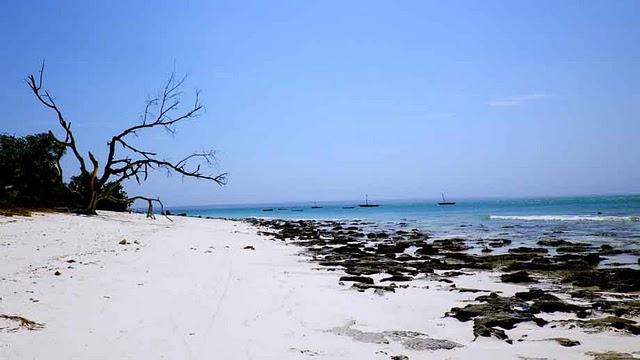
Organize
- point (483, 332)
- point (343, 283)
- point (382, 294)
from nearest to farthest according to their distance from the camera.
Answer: point (483, 332), point (382, 294), point (343, 283)

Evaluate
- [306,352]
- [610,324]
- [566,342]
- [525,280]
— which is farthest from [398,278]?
[306,352]

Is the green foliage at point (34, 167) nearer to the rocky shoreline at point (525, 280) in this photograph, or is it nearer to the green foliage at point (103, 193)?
the green foliage at point (103, 193)

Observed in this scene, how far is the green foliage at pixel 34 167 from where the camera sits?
2539 cm

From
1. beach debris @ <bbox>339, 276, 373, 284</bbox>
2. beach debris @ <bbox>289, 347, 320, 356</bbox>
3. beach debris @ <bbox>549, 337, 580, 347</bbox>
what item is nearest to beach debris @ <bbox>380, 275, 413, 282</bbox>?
beach debris @ <bbox>339, 276, 373, 284</bbox>

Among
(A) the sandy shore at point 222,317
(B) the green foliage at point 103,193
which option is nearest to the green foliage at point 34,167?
(B) the green foliage at point 103,193

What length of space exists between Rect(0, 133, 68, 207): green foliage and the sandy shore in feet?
63.4

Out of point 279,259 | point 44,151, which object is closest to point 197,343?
point 279,259

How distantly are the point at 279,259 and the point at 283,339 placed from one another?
8.74 m

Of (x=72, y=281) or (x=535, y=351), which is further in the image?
(x=72, y=281)

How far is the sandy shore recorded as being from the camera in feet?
14.6

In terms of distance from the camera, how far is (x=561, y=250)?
1645 cm

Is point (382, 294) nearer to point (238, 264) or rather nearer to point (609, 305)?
point (609, 305)

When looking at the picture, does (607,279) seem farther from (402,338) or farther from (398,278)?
(402,338)

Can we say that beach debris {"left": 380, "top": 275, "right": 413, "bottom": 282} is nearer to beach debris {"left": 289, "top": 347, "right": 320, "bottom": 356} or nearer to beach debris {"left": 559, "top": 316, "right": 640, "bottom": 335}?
beach debris {"left": 559, "top": 316, "right": 640, "bottom": 335}
